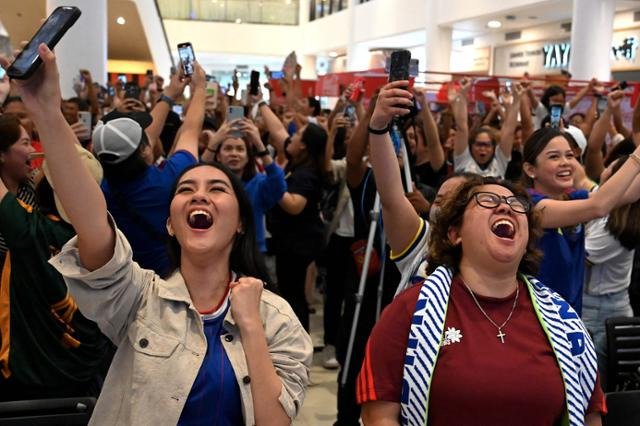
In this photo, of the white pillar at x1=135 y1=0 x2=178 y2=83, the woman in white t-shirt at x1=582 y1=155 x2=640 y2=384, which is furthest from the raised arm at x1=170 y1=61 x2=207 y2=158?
the white pillar at x1=135 y1=0 x2=178 y2=83

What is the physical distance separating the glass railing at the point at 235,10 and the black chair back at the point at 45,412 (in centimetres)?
2627

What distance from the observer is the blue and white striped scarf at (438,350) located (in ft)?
6.17

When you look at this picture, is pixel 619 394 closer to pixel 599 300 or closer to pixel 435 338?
pixel 435 338

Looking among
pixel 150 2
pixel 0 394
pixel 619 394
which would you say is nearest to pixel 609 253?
pixel 619 394

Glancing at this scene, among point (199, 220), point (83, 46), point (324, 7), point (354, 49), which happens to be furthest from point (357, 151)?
point (324, 7)

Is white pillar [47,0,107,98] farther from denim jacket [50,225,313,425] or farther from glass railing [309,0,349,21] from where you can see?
glass railing [309,0,349,21]

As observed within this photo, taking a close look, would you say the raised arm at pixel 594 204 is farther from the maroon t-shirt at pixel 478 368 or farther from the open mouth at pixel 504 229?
the maroon t-shirt at pixel 478 368

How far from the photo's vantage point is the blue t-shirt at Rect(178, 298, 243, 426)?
1.78 metres

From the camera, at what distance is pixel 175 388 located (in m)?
1.75

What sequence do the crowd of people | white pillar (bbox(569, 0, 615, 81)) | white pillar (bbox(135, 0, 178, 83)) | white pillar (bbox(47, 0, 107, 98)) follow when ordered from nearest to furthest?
the crowd of people < white pillar (bbox(47, 0, 107, 98)) < white pillar (bbox(569, 0, 615, 81)) < white pillar (bbox(135, 0, 178, 83))

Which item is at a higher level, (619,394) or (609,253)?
(609,253)

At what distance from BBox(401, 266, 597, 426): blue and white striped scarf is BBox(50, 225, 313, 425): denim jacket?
0.29 meters

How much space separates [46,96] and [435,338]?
1116 millimetres

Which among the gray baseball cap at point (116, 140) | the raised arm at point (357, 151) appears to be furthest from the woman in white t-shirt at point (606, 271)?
the gray baseball cap at point (116, 140)
